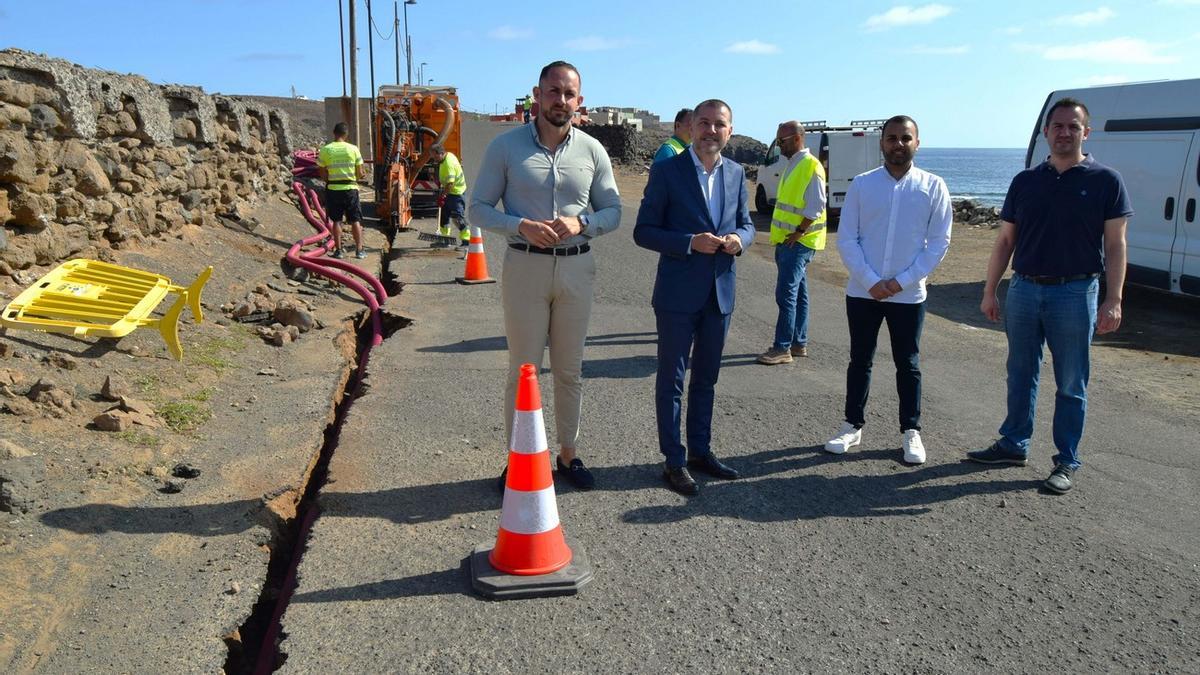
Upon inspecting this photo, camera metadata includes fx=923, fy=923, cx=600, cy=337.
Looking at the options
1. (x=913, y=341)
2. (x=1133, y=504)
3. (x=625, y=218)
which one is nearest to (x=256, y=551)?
(x=913, y=341)

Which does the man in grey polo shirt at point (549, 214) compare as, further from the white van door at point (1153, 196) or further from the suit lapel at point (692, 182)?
the white van door at point (1153, 196)

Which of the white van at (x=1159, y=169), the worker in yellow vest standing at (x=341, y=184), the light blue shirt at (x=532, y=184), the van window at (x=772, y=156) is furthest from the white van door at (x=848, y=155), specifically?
the light blue shirt at (x=532, y=184)

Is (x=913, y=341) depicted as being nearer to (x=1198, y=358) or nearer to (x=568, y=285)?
(x=568, y=285)

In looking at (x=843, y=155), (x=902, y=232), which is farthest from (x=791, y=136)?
(x=843, y=155)

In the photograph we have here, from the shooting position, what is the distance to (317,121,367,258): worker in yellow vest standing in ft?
41.5

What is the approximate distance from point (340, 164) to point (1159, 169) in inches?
397

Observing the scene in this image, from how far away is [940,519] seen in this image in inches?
175

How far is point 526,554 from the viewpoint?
368 cm

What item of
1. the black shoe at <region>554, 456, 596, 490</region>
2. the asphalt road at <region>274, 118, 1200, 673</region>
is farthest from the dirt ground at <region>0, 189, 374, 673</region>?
the black shoe at <region>554, 456, 596, 490</region>

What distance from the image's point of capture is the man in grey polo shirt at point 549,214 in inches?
165

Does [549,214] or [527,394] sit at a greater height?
[549,214]

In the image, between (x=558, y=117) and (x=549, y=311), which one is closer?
(x=558, y=117)

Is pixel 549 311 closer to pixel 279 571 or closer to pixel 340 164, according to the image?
pixel 279 571

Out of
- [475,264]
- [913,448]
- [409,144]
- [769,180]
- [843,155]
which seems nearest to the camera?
[913,448]
